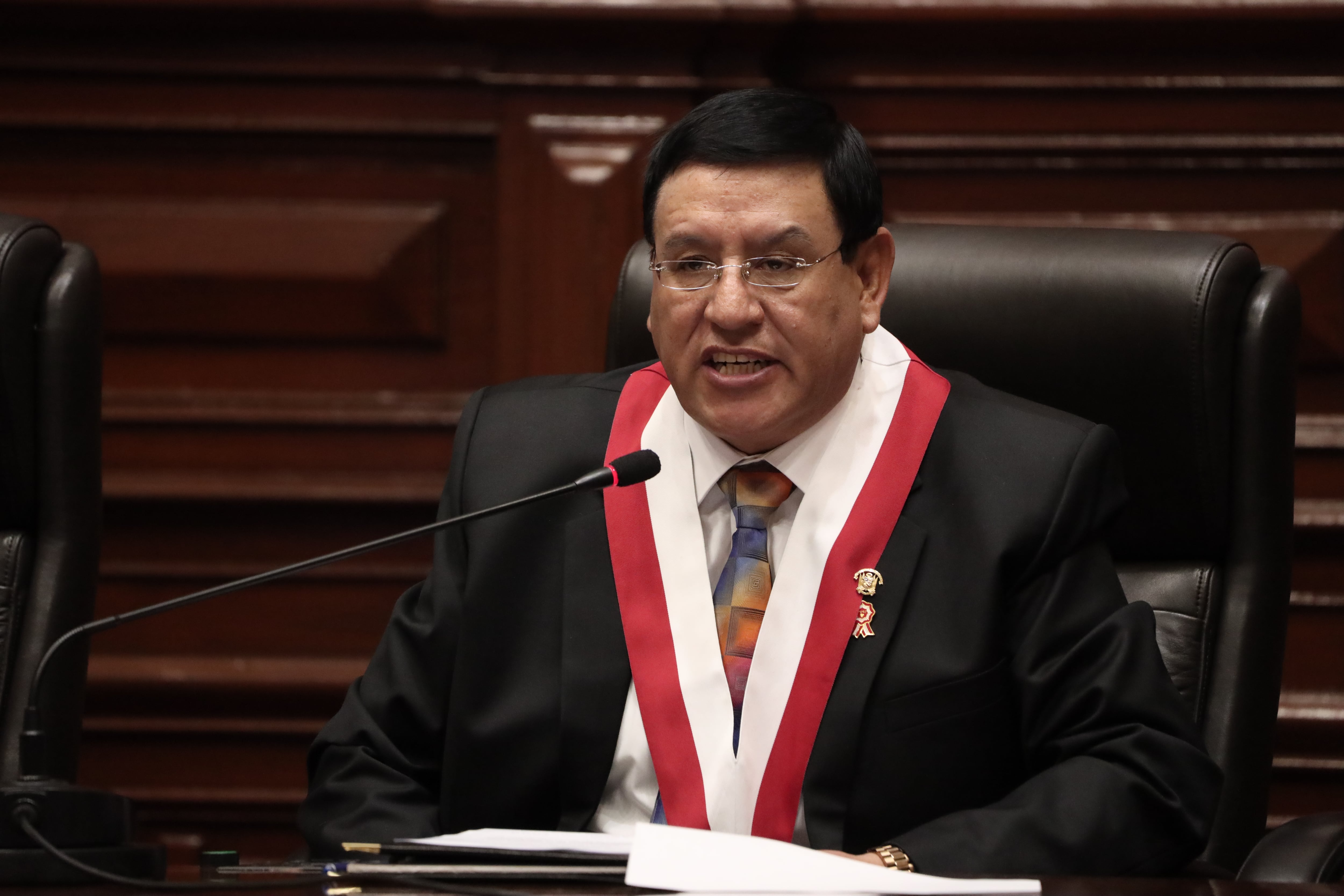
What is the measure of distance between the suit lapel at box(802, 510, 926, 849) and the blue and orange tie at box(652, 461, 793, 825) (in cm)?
8

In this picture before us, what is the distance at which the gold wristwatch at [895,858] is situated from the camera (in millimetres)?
1146

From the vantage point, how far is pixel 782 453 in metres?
1.46

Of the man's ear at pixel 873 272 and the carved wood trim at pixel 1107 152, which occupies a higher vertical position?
the carved wood trim at pixel 1107 152

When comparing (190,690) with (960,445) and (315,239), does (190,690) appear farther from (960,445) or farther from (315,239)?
(960,445)

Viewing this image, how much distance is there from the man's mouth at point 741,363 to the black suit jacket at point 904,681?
20cm

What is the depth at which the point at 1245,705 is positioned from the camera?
1466 mm

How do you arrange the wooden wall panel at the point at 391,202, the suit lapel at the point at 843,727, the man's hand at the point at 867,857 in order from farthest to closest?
the wooden wall panel at the point at 391,202 → the suit lapel at the point at 843,727 → the man's hand at the point at 867,857

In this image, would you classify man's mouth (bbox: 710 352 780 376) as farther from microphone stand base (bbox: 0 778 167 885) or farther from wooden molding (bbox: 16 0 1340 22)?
wooden molding (bbox: 16 0 1340 22)

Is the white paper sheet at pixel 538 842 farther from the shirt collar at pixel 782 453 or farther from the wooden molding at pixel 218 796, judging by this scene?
the wooden molding at pixel 218 796

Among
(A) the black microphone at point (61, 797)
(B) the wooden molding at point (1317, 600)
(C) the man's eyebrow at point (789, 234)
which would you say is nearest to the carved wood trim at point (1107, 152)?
(B) the wooden molding at point (1317, 600)

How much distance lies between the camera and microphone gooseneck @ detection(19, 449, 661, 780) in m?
0.99

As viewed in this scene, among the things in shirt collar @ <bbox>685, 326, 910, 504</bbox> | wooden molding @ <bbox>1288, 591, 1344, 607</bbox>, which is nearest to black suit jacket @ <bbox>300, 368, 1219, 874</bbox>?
shirt collar @ <bbox>685, 326, 910, 504</bbox>

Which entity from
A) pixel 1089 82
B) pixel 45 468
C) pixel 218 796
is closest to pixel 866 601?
pixel 45 468

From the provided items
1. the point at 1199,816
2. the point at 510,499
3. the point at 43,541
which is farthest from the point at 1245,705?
the point at 43,541
